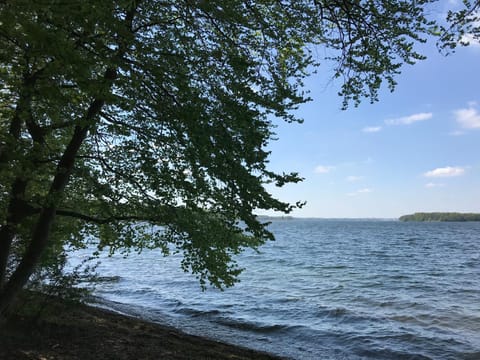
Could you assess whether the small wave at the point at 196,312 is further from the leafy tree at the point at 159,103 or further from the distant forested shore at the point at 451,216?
the distant forested shore at the point at 451,216

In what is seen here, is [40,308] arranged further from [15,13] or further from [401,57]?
[401,57]

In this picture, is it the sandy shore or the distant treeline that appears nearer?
the sandy shore

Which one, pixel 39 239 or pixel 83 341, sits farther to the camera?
pixel 83 341

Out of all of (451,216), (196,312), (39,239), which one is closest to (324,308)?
(196,312)

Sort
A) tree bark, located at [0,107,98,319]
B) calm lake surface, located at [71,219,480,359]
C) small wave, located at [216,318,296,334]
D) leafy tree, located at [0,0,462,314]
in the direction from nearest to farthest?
leafy tree, located at [0,0,462,314] → tree bark, located at [0,107,98,319] → calm lake surface, located at [71,219,480,359] → small wave, located at [216,318,296,334]

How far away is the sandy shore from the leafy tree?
3.61 ft

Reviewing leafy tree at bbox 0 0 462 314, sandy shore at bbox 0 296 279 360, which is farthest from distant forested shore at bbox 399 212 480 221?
leafy tree at bbox 0 0 462 314

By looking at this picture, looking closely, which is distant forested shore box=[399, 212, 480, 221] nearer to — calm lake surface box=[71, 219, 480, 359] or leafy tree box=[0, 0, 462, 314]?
calm lake surface box=[71, 219, 480, 359]

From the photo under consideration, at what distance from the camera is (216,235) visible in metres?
6.14

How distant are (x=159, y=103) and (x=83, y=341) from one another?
5.68 metres

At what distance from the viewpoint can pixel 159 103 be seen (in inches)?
208

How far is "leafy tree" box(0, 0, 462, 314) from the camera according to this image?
4453mm

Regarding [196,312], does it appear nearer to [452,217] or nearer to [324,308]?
[324,308]

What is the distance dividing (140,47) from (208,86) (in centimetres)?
100
